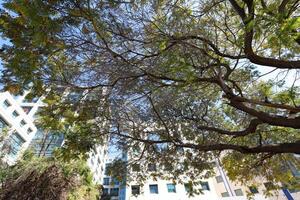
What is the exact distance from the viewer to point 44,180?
8.01 meters

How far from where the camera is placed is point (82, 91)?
5.11 meters

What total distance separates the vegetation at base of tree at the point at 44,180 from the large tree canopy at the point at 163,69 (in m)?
3.24

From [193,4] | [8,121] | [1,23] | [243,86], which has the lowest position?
[1,23]

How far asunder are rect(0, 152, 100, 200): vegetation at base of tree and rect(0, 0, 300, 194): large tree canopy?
3.24 m

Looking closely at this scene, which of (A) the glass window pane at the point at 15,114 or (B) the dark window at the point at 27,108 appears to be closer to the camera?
(A) the glass window pane at the point at 15,114

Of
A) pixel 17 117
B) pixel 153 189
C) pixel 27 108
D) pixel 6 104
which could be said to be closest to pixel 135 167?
pixel 153 189

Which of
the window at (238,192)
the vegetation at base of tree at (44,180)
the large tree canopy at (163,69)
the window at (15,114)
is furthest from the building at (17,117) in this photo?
the window at (238,192)

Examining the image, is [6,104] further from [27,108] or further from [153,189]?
[153,189]

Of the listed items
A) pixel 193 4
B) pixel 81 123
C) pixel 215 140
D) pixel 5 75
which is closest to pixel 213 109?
pixel 215 140

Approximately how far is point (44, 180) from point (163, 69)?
21.5ft

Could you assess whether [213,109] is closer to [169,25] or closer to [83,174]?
[169,25]

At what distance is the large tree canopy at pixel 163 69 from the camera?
3225 mm

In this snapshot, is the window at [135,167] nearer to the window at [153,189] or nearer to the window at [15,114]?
the window at [153,189]

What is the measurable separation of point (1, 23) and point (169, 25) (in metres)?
3.22
